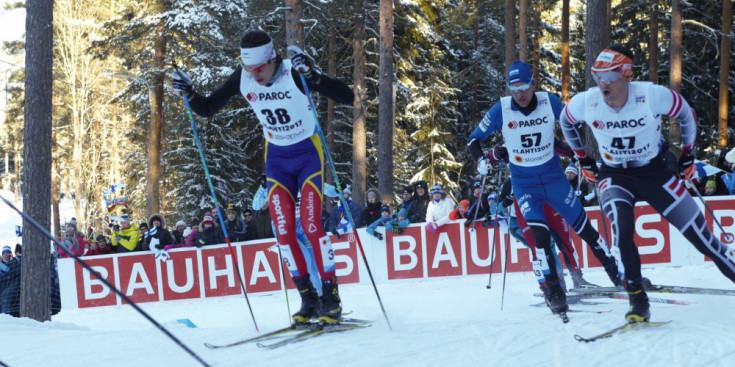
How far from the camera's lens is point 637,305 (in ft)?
16.9

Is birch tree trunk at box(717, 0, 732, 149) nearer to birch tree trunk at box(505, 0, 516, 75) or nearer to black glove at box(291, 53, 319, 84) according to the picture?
birch tree trunk at box(505, 0, 516, 75)

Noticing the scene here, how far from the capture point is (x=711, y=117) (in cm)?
2416

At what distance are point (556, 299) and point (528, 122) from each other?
5.32ft

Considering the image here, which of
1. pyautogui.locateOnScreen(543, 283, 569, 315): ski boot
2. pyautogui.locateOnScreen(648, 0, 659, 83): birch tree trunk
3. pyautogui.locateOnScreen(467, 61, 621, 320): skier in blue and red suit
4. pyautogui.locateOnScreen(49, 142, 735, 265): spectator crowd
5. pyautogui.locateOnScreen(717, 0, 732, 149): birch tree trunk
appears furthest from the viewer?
pyautogui.locateOnScreen(648, 0, 659, 83): birch tree trunk

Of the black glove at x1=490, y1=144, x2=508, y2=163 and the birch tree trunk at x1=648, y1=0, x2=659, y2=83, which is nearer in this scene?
the black glove at x1=490, y1=144, x2=508, y2=163

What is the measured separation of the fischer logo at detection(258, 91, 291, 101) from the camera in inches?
225

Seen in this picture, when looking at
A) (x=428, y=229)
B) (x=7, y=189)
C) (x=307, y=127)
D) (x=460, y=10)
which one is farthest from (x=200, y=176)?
(x=7, y=189)

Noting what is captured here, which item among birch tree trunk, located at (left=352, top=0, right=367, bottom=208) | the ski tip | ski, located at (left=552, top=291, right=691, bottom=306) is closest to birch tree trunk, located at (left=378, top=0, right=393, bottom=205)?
birch tree trunk, located at (left=352, top=0, right=367, bottom=208)

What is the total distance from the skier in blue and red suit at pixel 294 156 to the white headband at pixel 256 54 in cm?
3

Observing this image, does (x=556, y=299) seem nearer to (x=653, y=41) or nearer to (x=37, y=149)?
(x=37, y=149)

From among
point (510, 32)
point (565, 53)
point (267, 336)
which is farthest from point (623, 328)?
point (565, 53)

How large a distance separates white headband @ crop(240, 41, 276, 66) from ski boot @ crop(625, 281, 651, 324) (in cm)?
309

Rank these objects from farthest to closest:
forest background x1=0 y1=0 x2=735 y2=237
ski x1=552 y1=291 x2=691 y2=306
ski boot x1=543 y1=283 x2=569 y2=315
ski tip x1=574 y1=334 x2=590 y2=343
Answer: forest background x1=0 y1=0 x2=735 y2=237 → ski x1=552 y1=291 x2=691 y2=306 → ski boot x1=543 y1=283 x2=569 y2=315 → ski tip x1=574 y1=334 x2=590 y2=343

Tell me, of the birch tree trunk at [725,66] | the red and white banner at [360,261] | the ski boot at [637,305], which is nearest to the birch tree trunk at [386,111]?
the red and white banner at [360,261]
